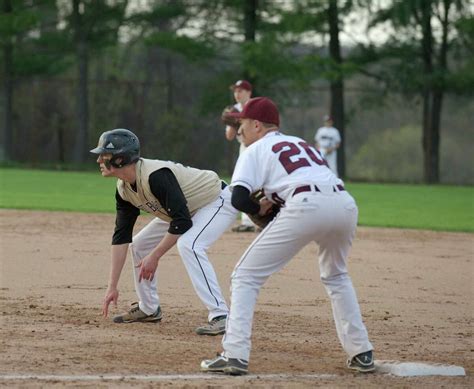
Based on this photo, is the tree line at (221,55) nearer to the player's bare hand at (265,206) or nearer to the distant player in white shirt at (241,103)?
the distant player in white shirt at (241,103)

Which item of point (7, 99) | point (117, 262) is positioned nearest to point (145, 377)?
point (117, 262)

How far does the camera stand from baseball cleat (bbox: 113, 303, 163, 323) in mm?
7766

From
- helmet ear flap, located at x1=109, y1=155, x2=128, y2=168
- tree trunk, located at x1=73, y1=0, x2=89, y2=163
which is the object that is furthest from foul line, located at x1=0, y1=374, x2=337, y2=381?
tree trunk, located at x1=73, y1=0, x2=89, y2=163

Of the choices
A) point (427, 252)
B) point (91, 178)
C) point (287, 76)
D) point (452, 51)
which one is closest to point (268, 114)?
point (427, 252)

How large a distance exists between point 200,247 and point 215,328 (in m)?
0.60

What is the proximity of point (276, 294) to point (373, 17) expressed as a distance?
25.3 meters

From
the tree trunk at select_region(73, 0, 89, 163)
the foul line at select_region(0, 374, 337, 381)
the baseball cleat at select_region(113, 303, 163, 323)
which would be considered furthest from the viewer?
the tree trunk at select_region(73, 0, 89, 163)

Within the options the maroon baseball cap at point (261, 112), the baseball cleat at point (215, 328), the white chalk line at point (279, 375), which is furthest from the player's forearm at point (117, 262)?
the maroon baseball cap at point (261, 112)

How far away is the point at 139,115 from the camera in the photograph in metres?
36.2

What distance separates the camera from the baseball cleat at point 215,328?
24.0 feet

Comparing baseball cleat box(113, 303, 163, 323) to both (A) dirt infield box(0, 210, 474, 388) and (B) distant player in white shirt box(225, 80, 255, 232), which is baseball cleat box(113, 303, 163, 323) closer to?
(A) dirt infield box(0, 210, 474, 388)

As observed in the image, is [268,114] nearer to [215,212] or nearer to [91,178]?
[215,212]

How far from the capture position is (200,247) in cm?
729

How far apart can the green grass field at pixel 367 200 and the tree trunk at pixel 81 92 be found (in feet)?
20.1
